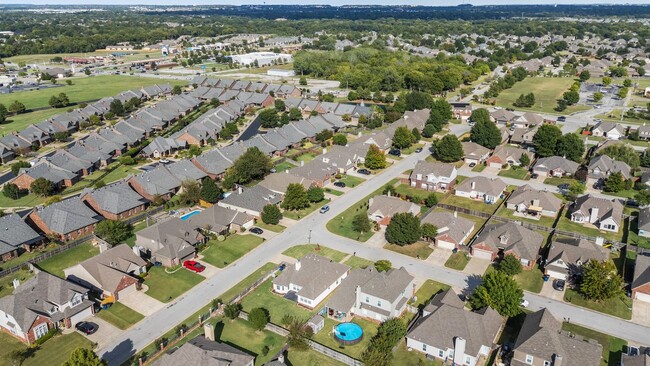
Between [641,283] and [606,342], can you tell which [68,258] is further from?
[641,283]

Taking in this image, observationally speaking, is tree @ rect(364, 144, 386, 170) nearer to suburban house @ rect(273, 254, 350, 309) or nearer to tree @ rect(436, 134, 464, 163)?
tree @ rect(436, 134, 464, 163)

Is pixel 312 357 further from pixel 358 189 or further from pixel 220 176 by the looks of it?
pixel 220 176

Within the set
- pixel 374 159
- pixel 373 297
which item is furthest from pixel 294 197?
pixel 373 297

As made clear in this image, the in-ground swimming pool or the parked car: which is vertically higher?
the in-ground swimming pool

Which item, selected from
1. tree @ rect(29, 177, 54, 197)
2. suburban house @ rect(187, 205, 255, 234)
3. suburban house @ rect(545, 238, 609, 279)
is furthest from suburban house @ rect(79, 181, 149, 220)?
suburban house @ rect(545, 238, 609, 279)

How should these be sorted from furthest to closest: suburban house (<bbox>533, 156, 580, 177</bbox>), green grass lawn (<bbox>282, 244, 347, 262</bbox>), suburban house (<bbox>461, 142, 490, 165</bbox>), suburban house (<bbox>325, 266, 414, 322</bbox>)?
suburban house (<bbox>461, 142, 490, 165</bbox>)
suburban house (<bbox>533, 156, 580, 177</bbox>)
green grass lawn (<bbox>282, 244, 347, 262</bbox>)
suburban house (<bbox>325, 266, 414, 322</bbox>)

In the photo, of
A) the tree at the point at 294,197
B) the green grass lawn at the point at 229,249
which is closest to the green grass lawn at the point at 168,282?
the green grass lawn at the point at 229,249

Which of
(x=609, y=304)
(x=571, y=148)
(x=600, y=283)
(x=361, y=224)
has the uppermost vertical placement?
(x=571, y=148)
